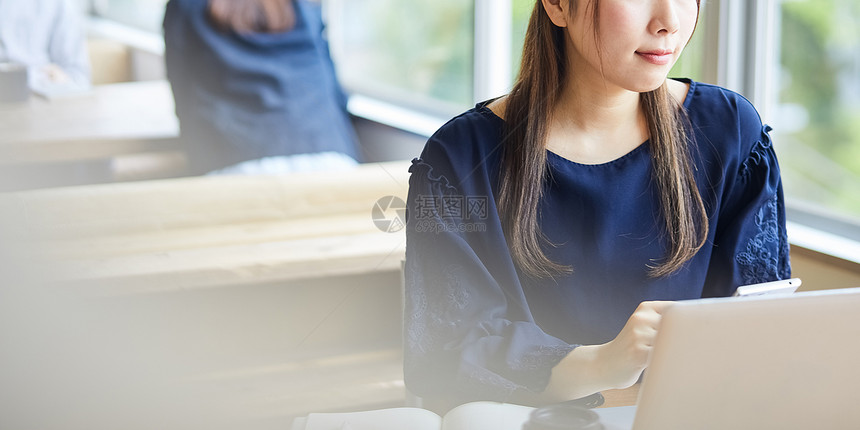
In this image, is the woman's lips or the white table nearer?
the woman's lips

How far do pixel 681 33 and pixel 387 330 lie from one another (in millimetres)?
502

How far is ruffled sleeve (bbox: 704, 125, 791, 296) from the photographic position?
55cm

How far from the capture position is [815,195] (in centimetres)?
90

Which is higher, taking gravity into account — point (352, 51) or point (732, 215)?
point (732, 215)

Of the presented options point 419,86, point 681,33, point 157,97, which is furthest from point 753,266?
point 157,97

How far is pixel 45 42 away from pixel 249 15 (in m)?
0.32

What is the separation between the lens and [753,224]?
1.81 ft

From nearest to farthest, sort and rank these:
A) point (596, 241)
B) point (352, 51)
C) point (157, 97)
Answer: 1. point (596, 241)
2. point (157, 97)
3. point (352, 51)

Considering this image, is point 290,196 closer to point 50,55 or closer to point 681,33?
point 681,33

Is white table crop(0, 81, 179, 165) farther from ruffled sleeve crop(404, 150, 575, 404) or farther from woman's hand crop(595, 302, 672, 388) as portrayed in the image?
woman's hand crop(595, 302, 672, 388)

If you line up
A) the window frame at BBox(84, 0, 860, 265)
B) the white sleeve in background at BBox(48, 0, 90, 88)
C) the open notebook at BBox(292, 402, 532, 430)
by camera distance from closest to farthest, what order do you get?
the open notebook at BBox(292, 402, 532, 430), the window frame at BBox(84, 0, 860, 265), the white sleeve in background at BBox(48, 0, 90, 88)

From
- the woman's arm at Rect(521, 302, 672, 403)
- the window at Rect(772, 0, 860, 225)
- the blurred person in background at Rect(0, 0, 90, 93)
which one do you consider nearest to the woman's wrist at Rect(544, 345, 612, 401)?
the woman's arm at Rect(521, 302, 672, 403)

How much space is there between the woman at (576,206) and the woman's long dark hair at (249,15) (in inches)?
25.2

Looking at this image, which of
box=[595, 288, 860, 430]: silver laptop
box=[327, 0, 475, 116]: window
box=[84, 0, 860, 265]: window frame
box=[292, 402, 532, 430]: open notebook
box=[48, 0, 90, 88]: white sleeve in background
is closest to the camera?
box=[595, 288, 860, 430]: silver laptop
